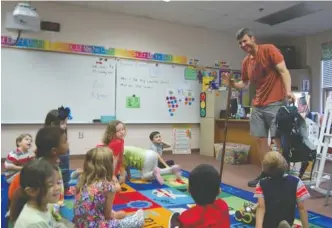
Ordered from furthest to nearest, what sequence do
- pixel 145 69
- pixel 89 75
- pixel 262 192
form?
1. pixel 145 69
2. pixel 89 75
3. pixel 262 192

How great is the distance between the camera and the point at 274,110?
8.34 ft

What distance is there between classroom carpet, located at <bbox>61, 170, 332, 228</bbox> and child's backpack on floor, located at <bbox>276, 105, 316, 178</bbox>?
467mm

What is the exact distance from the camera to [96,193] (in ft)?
5.20

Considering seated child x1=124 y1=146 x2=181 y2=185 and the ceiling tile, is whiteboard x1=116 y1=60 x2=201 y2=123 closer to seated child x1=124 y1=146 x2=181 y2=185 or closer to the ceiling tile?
the ceiling tile

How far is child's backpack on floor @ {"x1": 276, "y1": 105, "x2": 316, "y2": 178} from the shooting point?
7.73 ft

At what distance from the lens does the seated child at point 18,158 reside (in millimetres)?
2447

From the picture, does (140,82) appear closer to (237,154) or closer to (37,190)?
(237,154)

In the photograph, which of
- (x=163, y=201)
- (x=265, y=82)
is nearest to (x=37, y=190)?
(x=163, y=201)

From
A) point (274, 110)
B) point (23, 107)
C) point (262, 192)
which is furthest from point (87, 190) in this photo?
point (23, 107)

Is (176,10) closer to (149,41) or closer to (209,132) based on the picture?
(149,41)

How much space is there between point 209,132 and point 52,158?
3.95m

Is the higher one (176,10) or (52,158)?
(176,10)

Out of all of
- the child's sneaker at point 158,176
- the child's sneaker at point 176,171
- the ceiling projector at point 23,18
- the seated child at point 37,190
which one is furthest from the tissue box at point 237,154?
the seated child at point 37,190

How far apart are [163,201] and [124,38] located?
10.8ft
